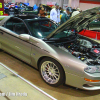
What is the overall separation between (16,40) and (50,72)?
116 cm

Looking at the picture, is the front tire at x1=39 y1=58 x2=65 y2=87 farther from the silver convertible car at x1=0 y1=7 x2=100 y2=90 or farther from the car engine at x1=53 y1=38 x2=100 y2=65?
the car engine at x1=53 y1=38 x2=100 y2=65

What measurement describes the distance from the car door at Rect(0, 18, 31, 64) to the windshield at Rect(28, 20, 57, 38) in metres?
0.18

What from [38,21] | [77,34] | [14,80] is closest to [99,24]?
[77,34]

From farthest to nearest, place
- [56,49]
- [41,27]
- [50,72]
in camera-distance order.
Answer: [41,27] < [50,72] < [56,49]

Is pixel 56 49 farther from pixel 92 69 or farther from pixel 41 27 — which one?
pixel 41 27

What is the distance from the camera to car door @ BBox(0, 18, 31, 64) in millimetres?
2976

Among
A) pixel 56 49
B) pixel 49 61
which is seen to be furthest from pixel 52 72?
pixel 56 49

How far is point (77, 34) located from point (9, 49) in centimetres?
185

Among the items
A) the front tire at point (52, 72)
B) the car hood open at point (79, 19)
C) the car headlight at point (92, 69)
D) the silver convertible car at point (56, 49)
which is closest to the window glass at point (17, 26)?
the silver convertible car at point (56, 49)

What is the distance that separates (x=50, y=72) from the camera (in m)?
2.65

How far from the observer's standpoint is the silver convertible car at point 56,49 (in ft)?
7.31

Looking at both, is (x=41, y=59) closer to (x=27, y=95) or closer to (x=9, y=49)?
(x=27, y=95)

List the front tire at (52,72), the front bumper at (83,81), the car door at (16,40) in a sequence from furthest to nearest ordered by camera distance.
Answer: the car door at (16,40), the front tire at (52,72), the front bumper at (83,81)

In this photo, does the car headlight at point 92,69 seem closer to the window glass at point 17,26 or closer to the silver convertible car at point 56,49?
the silver convertible car at point 56,49
